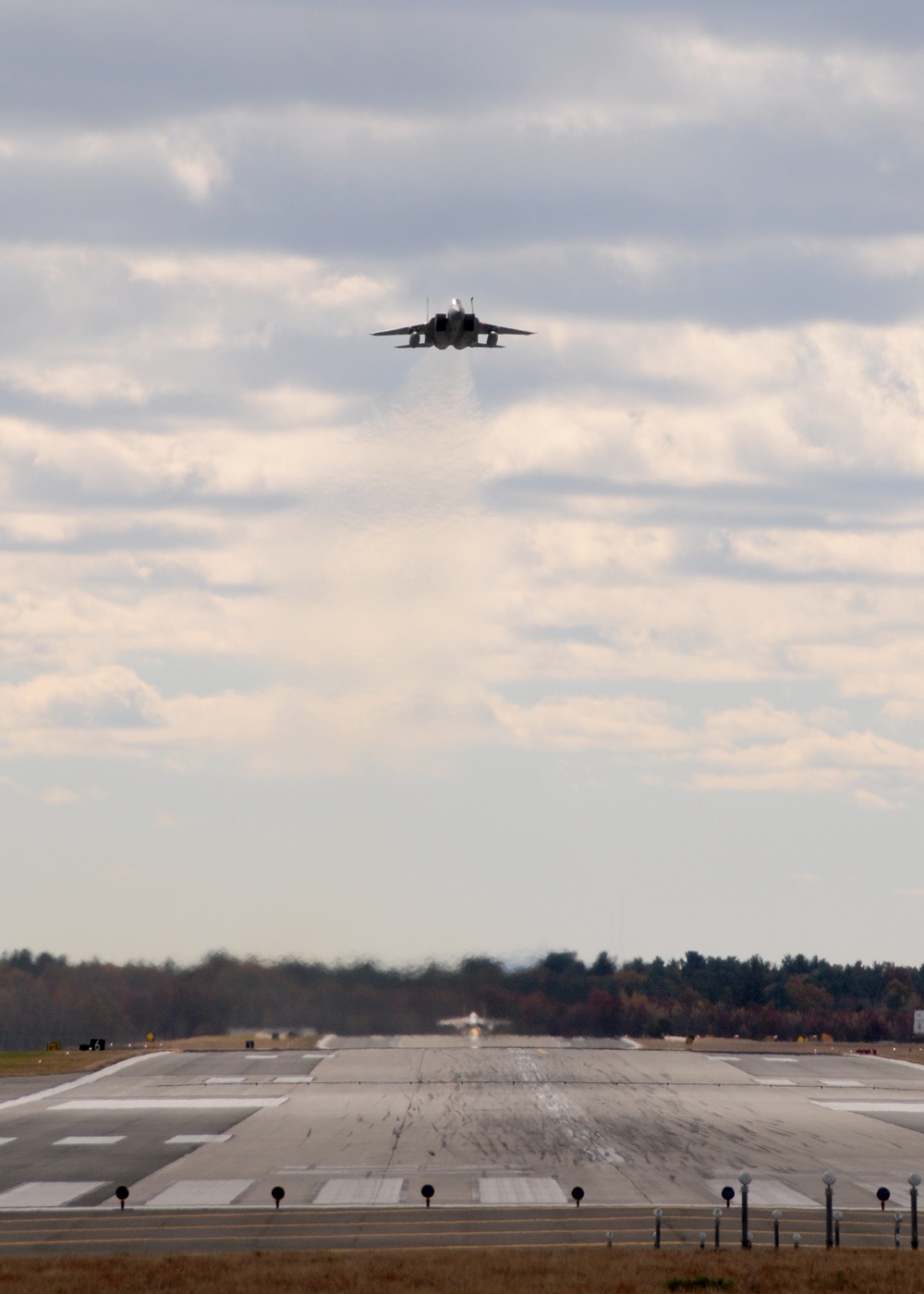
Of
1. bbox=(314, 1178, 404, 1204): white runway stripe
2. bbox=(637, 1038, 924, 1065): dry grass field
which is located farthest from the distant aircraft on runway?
bbox=(314, 1178, 404, 1204): white runway stripe

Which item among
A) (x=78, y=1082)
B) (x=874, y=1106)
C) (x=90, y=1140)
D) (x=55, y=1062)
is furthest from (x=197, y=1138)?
(x=55, y=1062)

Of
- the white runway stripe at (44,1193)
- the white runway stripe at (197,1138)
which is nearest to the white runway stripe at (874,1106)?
the white runway stripe at (197,1138)

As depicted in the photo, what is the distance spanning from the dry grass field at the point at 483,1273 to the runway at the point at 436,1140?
545 centimetres

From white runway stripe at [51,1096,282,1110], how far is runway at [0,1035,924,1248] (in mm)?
227

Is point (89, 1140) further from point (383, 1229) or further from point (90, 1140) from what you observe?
point (383, 1229)

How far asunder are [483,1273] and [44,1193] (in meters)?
26.7

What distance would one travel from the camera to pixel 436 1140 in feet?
300

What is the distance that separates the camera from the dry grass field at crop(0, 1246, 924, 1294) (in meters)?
53.0

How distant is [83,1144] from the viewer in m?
91.9

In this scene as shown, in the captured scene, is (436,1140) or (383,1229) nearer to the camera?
(383,1229)

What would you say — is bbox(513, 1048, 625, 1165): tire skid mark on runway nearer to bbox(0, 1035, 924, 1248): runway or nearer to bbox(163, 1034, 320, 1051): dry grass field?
bbox(0, 1035, 924, 1248): runway

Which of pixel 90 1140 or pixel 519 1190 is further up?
pixel 90 1140

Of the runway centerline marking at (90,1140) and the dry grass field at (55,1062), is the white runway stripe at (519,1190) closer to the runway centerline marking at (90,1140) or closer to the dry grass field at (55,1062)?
the runway centerline marking at (90,1140)

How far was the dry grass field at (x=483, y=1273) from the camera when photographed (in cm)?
5303
